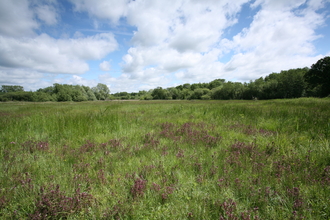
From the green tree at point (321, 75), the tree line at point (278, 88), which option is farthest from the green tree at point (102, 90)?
the green tree at point (321, 75)

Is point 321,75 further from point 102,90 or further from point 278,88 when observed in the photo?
point 102,90

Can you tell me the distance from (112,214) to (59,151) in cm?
305

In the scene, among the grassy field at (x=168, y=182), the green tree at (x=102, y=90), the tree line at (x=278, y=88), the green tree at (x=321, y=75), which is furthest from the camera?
the green tree at (x=102, y=90)

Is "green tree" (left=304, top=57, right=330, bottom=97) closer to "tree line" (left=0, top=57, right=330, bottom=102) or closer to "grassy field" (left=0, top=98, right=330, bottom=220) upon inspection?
"tree line" (left=0, top=57, right=330, bottom=102)

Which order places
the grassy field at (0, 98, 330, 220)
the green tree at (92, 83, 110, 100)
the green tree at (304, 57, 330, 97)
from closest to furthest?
1. the grassy field at (0, 98, 330, 220)
2. the green tree at (304, 57, 330, 97)
3. the green tree at (92, 83, 110, 100)

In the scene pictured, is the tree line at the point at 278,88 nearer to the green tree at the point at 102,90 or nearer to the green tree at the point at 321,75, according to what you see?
the green tree at the point at 321,75

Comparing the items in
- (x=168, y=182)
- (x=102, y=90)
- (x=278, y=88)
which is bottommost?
(x=168, y=182)

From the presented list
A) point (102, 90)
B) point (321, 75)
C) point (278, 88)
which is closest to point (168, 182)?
point (321, 75)

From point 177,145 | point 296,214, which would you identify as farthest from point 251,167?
point 177,145

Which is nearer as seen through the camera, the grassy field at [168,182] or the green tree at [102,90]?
the grassy field at [168,182]

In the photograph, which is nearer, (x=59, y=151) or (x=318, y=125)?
(x=59, y=151)

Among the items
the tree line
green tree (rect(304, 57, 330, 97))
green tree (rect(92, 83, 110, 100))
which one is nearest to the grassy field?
the tree line

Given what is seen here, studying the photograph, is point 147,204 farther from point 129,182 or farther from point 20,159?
point 20,159

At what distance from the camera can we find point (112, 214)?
185cm
